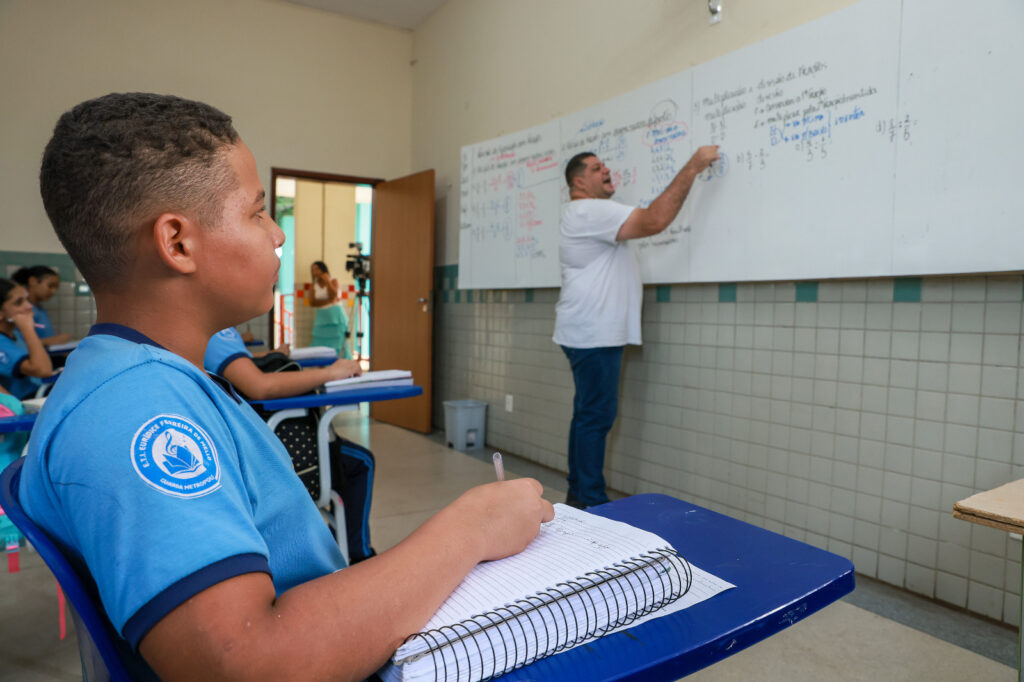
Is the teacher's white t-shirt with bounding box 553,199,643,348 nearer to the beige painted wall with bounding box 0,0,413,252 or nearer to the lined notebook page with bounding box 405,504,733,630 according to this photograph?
the lined notebook page with bounding box 405,504,733,630

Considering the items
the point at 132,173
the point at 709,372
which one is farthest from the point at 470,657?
the point at 709,372

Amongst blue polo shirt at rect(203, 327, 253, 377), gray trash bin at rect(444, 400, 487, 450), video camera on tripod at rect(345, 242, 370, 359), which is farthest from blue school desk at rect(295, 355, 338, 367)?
video camera on tripod at rect(345, 242, 370, 359)

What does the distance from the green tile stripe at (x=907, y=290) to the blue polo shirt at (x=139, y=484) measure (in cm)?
230

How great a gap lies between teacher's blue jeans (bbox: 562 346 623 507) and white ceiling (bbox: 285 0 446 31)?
359 cm

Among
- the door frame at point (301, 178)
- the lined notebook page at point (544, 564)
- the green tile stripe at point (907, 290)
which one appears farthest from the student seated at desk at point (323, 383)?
the door frame at point (301, 178)

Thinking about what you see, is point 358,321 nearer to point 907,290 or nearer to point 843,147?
point 843,147

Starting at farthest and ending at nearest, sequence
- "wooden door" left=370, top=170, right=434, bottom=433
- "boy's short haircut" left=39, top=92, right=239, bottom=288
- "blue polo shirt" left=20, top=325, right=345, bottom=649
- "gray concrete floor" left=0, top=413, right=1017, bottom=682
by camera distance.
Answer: "wooden door" left=370, top=170, right=434, bottom=433
"gray concrete floor" left=0, top=413, right=1017, bottom=682
"boy's short haircut" left=39, top=92, right=239, bottom=288
"blue polo shirt" left=20, top=325, right=345, bottom=649

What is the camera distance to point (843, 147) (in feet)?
7.56

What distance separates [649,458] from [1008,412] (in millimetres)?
1546

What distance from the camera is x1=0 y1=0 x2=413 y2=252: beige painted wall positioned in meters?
4.51

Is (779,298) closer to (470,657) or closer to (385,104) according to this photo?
(470,657)

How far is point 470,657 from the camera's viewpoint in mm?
460

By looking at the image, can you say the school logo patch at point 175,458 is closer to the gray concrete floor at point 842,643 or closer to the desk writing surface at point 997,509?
the desk writing surface at point 997,509

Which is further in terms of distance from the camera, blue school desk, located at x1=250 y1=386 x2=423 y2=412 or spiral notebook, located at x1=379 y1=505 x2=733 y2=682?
blue school desk, located at x1=250 y1=386 x2=423 y2=412
